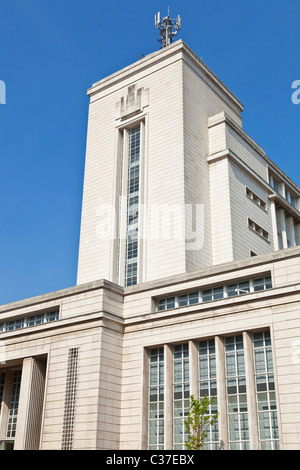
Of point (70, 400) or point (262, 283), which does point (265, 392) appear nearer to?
point (262, 283)

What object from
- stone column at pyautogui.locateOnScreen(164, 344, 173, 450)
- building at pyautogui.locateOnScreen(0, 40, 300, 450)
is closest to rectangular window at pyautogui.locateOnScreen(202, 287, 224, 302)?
building at pyautogui.locateOnScreen(0, 40, 300, 450)

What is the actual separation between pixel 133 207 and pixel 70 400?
21.2 meters

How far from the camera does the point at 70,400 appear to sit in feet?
106

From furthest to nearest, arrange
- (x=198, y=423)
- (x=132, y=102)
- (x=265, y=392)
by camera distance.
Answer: (x=132, y=102) → (x=265, y=392) → (x=198, y=423)

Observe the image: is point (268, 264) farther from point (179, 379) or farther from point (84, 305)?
point (84, 305)

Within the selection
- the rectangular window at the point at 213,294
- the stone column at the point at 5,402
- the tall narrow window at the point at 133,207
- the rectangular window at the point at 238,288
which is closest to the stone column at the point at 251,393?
the rectangular window at the point at 238,288

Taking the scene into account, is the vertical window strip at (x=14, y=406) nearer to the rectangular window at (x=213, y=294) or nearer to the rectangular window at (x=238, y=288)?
the rectangular window at (x=213, y=294)

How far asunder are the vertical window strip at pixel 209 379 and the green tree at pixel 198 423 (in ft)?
1.28

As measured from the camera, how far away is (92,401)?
3144 cm

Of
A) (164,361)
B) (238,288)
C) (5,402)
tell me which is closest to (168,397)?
(164,361)

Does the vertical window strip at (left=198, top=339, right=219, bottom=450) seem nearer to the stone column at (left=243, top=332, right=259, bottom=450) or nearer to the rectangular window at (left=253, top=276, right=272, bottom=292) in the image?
the stone column at (left=243, top=332, right=259, bottom=450)

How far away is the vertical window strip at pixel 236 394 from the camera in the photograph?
96.6ft
